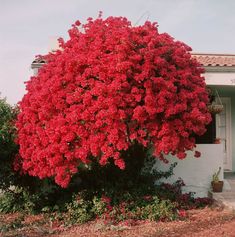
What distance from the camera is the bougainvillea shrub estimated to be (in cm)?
738

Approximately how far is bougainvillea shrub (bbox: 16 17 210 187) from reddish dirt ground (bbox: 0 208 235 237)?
0.92 meters

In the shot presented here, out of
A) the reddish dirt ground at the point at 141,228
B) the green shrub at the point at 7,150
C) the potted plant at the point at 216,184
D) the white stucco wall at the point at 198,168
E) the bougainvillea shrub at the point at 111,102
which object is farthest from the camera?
the white stucco wall at the point at 198,168

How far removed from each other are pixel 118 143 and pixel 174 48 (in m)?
2.33

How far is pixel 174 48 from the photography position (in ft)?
27.1

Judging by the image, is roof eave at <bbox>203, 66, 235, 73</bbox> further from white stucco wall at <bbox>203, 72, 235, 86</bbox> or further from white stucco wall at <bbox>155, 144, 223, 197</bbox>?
white stucco wall at <bbox>155, 144, 223, 197</bbox>

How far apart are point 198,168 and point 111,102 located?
366 cm

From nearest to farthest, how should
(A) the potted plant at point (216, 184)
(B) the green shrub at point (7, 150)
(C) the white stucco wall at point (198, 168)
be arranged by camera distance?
(B) the green shrub at point (7, 150), (A) the potted plant at point (216, 184), (C) the white stucco wall at point (198, 168)

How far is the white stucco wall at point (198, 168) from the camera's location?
983 centimetres

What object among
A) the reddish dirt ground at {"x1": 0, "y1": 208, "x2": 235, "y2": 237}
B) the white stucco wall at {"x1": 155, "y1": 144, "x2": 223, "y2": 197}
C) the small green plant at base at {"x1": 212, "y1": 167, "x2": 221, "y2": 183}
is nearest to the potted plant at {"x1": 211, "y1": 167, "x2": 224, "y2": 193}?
the small green plant at base at {"x1": 212, "y1": 167, "x2": 221, "y2": 183}

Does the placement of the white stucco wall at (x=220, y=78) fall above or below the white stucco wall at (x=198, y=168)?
above

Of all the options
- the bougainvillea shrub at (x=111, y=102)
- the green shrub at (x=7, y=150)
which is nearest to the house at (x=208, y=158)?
the bougainvillea shrub at (x=111, y=102)

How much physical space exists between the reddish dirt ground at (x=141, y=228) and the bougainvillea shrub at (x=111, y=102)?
92cm

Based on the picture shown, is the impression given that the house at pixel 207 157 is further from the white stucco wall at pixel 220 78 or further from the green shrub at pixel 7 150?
the green shrub at pixel 7 150

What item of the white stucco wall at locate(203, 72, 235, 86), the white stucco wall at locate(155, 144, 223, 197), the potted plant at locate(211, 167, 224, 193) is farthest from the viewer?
the white stucco wall at locate(203, 72, 235, 86)
